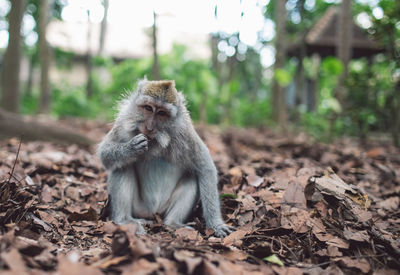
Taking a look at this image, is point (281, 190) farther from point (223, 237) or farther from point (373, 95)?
point (373, 95)

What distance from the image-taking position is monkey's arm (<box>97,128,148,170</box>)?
142 inches

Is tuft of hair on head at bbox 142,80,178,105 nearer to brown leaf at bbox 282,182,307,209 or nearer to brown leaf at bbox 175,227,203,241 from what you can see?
→ brown leaf at bbox 175,227,203,241

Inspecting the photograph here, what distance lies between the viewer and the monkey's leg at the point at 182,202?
397 centimetres

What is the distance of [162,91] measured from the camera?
145 inches

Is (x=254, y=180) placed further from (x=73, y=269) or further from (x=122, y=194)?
(x=73, y=269)

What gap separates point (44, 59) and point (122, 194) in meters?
12.9

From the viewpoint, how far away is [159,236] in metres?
3.44

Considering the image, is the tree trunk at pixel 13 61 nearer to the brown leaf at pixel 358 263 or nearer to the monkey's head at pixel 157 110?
the monkey's head at pixel 157 110

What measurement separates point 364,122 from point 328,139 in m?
1.37

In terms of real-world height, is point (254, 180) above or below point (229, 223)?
above

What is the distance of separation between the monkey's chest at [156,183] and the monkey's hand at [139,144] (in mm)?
500

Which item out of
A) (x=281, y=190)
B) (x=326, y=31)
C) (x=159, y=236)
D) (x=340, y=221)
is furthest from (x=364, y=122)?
(x=326, y=31)

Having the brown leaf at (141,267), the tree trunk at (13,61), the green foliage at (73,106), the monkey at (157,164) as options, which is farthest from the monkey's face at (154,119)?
the green foliage at (73,106)

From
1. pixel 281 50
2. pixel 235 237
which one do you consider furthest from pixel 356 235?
pixel 281 50
